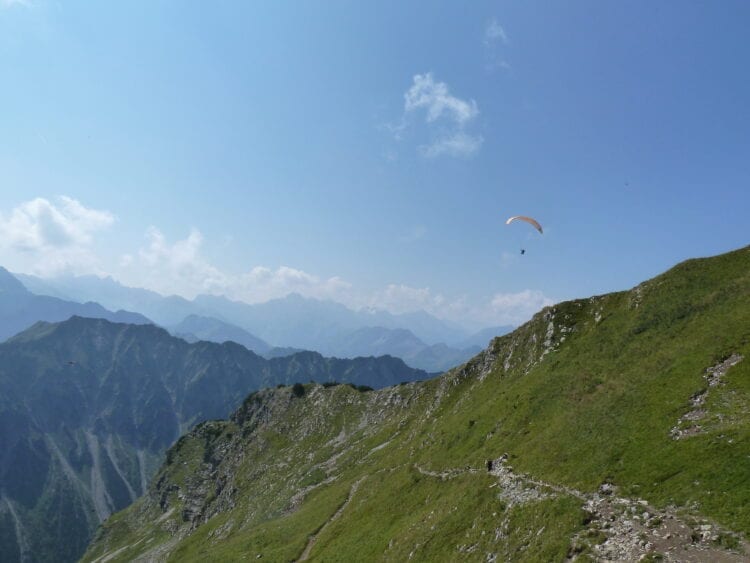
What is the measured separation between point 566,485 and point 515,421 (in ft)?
59.7

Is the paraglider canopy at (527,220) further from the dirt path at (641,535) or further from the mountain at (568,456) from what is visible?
the dirt path at (641,535)

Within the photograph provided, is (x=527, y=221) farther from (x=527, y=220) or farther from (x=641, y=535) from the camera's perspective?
(x=641, y=535)

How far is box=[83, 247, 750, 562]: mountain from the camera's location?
2664 centimetres

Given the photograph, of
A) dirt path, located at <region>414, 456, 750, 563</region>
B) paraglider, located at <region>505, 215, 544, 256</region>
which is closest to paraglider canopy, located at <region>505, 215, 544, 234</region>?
paraglider, located at <region>505, 215, 544, 256</region>

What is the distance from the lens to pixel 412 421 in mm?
94375

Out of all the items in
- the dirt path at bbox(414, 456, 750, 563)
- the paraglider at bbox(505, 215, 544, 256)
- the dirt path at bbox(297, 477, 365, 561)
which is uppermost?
the paraglider at bbox(505, 215, 544, 256)

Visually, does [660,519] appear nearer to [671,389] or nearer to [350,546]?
[671,389]

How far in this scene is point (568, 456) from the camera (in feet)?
124

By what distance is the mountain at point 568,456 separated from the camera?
2664 centimetres

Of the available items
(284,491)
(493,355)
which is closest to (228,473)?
(284,491)

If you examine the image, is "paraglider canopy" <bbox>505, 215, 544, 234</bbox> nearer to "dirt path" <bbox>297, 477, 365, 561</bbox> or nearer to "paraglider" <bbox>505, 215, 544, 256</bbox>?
"paraglider" <bbox>505, 215, 544, 256</bbox>

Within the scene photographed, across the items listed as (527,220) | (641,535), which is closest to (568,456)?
(641,535)

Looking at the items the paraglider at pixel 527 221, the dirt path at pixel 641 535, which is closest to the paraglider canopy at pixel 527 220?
the paraglider at pixel 527 221

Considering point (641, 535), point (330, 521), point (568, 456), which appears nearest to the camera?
point (641, 535)
